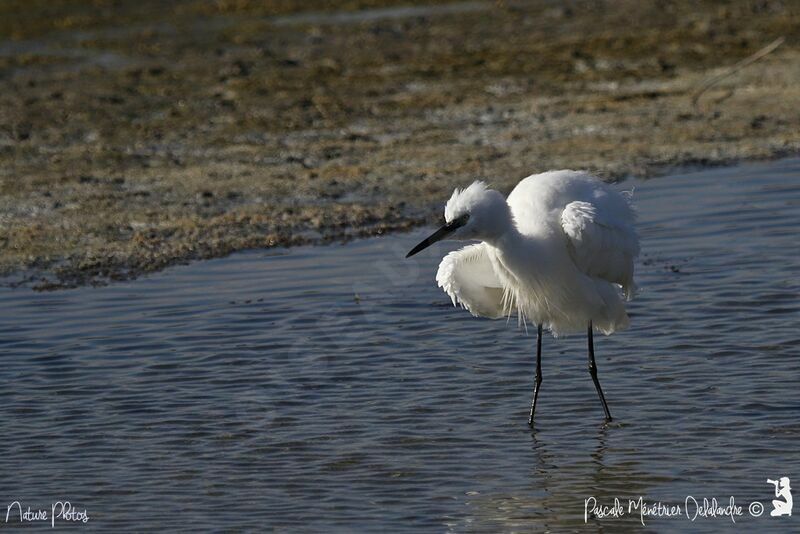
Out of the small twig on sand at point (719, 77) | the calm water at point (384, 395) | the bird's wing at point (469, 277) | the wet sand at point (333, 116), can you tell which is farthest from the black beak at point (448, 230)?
the small twig on sand at point (719, 77)

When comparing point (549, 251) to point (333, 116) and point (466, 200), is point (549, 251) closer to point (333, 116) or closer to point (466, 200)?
point (466, 200)

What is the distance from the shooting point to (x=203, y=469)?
259 inches

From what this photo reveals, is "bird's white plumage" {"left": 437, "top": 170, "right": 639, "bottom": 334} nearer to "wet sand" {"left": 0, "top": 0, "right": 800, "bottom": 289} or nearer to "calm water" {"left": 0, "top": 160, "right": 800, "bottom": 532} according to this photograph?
"calm water" {"left": 0, "top": 160, "right": 800, "bottom": 532}

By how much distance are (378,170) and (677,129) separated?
9.92 ft

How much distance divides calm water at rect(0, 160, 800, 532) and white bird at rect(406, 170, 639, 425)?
51cm

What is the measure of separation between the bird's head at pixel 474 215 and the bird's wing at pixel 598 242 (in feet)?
1.16

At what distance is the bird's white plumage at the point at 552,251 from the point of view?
679cm

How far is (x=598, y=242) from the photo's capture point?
6895 millimetres

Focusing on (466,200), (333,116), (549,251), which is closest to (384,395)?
(549,251)

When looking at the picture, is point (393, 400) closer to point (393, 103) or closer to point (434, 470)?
point (434, 470)

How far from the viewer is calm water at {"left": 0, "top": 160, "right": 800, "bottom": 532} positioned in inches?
243

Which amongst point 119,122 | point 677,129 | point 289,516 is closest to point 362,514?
point 289,516

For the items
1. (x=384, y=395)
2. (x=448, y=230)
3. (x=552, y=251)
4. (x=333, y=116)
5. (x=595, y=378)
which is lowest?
(x=384, y=395)

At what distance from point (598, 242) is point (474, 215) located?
68 centimetres
